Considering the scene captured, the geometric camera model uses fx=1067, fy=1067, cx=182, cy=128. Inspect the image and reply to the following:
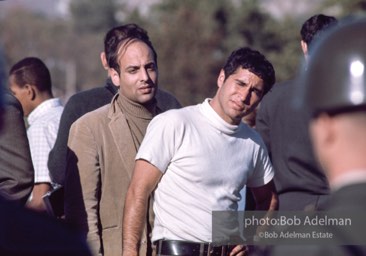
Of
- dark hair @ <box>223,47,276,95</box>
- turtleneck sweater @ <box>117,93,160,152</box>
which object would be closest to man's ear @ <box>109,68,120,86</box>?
turtleneck sweater @ <box>117,93,160,152</box>

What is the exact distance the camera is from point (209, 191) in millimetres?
5055

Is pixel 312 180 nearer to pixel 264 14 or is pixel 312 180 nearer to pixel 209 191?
pixel 209 191

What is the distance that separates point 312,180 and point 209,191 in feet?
4.37

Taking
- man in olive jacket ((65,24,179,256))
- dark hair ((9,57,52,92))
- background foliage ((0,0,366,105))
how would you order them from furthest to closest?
1. background foliage ((0,0,366,105))
2. dark hair ((9,57,52,92))
3. man in olive jacket ((65,24,179,256))

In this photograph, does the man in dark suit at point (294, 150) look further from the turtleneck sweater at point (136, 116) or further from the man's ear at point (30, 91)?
the man's ear at point (30, 91)

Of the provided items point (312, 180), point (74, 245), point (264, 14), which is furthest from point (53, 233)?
point (264, 14)

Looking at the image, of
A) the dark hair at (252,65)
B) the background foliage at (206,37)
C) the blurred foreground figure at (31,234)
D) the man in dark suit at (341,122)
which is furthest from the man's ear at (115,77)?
the background foliage at (206,37)

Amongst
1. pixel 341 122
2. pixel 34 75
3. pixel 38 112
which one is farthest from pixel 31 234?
pixel 34 75

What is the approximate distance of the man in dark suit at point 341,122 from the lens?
215cm

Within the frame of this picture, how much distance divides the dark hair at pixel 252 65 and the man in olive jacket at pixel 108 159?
0.45 metres

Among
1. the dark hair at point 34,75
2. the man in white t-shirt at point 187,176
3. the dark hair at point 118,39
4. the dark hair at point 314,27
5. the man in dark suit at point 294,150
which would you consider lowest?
the man in white t-shirt at point 187,176

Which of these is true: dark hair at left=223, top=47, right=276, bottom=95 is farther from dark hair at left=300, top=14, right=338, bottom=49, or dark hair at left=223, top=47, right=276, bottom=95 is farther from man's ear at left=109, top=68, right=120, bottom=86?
dark hair at left=300, top=14, right=338, bottom=49

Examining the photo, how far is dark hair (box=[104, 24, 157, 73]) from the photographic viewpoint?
5828 mm

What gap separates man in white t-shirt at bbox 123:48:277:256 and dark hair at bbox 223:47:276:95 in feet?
0.91
